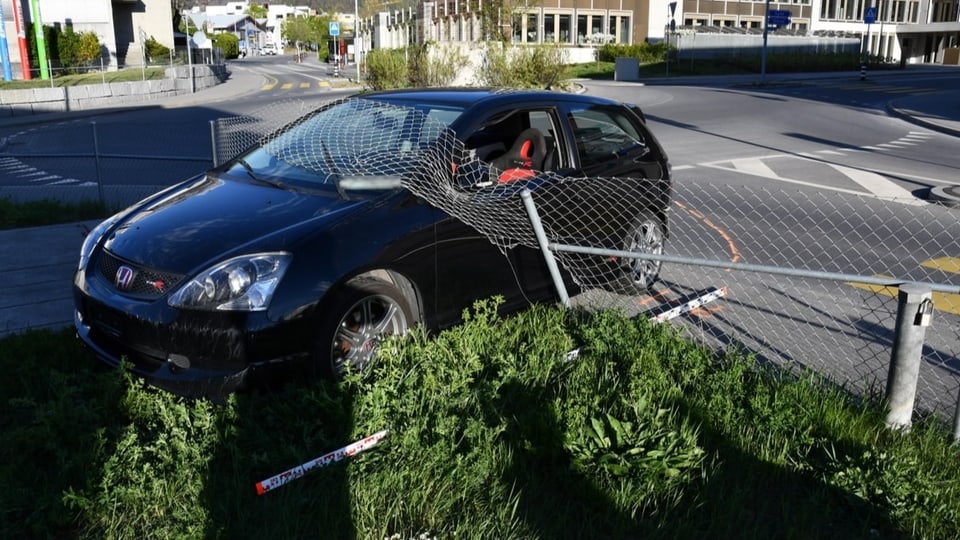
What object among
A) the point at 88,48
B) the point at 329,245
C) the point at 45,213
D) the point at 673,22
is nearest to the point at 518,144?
the point at 329,245

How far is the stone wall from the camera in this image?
92.0 feet

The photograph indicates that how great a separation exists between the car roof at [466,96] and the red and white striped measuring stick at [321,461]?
259 centimetres

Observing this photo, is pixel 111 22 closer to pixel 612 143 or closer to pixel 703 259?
pixel 612 143

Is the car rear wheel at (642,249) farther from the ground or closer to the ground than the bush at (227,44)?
closer to the ground

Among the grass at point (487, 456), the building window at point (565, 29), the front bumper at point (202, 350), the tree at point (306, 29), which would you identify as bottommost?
the grass at point (487, 456)

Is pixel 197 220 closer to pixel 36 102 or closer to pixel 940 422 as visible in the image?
pixel 940 422

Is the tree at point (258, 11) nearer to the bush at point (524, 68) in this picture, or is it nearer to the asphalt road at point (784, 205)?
the asphalt road at point (784, 205)

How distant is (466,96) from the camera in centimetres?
585

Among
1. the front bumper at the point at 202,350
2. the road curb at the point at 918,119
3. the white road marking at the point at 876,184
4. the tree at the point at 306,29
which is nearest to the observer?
the front bumper at the point at 202,350

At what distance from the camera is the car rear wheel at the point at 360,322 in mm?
4363

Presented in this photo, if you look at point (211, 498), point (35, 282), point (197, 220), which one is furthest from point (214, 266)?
point (35, 282)

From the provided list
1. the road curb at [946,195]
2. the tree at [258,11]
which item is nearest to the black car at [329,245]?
the road curb at [946,195]

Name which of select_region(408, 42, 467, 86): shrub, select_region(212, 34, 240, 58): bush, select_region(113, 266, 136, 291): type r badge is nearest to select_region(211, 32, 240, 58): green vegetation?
select_region(212, 34, 240, 58): bush

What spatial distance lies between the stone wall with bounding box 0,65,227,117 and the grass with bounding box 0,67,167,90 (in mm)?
548
